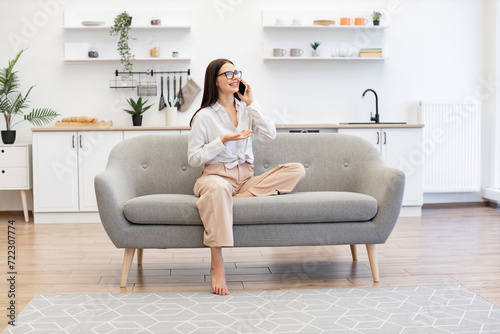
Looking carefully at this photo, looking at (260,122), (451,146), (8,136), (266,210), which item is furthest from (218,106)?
(451,146)

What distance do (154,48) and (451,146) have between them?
300 cm

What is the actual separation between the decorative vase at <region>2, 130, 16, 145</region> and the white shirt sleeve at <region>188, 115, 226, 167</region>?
2.72 metres

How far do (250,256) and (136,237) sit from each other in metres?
0.96

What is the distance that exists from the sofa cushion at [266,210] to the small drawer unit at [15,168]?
2.50 m

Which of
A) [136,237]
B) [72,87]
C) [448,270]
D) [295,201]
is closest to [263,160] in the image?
[295,201]

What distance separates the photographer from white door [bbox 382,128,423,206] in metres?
5.13

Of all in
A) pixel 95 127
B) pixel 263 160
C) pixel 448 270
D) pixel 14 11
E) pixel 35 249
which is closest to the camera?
pixel 448 270

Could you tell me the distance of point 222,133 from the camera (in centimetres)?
306

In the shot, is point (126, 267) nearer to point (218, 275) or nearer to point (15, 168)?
point (218, 275)

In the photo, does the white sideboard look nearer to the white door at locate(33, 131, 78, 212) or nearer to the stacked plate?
the white door at locate(33, 131, 78, 212)

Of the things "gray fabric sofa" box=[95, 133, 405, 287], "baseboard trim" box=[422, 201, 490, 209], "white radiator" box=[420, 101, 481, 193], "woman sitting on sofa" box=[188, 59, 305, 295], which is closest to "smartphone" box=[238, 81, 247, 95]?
"woman sitting on sofa" box=[188, 59, 305, 295]

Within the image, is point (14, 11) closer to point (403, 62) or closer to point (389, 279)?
point (403, 62)

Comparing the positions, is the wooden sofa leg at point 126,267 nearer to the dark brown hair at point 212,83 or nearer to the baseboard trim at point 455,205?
the dark brown hair at point 212,83

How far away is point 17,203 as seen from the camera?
545cm
